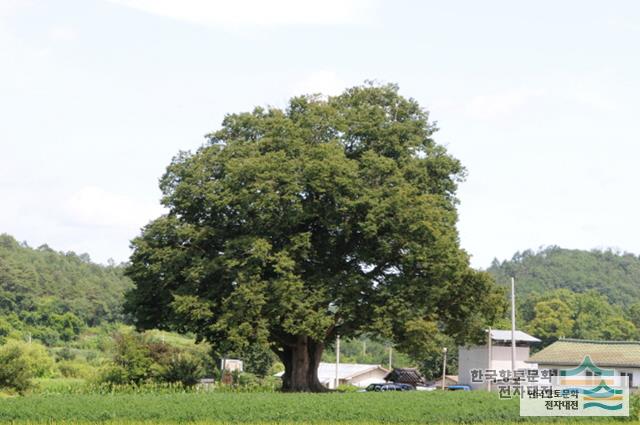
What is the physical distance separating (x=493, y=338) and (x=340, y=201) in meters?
31.5

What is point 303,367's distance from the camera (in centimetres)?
4553

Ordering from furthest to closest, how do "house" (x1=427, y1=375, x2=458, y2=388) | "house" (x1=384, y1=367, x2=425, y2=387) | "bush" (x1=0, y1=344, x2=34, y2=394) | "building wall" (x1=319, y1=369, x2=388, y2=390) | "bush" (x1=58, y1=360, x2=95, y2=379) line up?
"building wall" (x1=319, y1=369, x2=388, y2=390)
"house" (x1=427, y1=375, x2=458, y2=388)
"house" (x1=384, y1=367, x2=425, y2=387)
"bush" (x1=58, y1=360, x2=95, y2=379)
"bush" (x1=0, y1=344, x2=34, y2=394)

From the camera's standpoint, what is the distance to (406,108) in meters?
47.5

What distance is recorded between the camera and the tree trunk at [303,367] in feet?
148

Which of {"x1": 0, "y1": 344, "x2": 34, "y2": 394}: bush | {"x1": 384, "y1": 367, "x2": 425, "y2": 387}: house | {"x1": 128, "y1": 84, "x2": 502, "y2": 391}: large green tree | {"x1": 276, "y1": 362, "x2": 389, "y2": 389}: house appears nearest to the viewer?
{"x1": 128, "y1": 84, "x2": 502, "y2": 391}: large green tree

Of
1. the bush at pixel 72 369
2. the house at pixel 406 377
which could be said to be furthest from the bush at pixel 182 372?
the house at pixel 406 377

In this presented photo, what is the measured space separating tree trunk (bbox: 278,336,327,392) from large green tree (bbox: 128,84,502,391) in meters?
0.07

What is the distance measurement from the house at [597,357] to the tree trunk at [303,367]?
20.1m

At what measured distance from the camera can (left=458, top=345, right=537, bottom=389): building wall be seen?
69.4 m

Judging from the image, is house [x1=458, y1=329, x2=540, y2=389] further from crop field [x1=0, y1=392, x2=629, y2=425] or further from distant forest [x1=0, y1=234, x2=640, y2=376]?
crop field [x1=0, y1=392, x2=629, y2=425]

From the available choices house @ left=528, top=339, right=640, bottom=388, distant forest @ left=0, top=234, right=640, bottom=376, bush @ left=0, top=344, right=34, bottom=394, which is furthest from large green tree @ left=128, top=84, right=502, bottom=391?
distant forest @ left=0, top=234, right=640, bottom=376

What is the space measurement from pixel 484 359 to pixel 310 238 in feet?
100

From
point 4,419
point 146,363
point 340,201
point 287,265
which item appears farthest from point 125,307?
point 4,419

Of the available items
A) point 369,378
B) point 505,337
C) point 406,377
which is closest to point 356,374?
point 369,378
